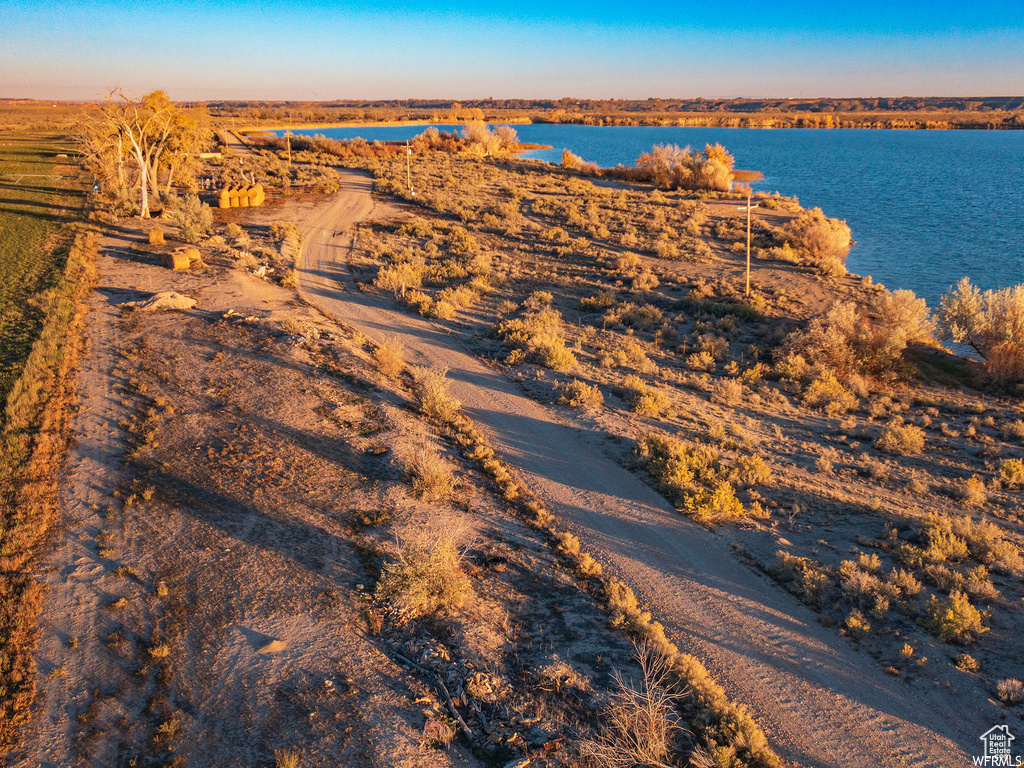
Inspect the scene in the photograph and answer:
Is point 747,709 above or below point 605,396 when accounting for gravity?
below

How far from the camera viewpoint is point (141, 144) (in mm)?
32688

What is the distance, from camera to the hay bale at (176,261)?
75.5 ft

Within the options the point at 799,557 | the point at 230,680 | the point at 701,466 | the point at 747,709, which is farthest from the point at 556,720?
the point at 701,466

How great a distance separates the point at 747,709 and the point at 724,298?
17869 mm

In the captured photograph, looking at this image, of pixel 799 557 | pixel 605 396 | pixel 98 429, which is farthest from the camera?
pixel 605 396

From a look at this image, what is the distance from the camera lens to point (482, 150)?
67.6 meters

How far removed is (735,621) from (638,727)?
249cm

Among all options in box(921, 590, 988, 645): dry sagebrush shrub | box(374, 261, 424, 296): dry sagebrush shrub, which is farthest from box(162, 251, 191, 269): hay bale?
box(921, 590, 988, 645): dry sagebrush shrub

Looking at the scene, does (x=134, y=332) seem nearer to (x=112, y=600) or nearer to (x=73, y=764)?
(x=112, y=600)

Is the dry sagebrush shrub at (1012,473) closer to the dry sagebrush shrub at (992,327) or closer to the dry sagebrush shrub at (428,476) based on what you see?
the dry sagebrush shrub at (992,327)

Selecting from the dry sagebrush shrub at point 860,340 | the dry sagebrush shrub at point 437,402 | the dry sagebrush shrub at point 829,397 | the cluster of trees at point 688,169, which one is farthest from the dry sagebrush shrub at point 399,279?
the cluster of trees at point 688,169
